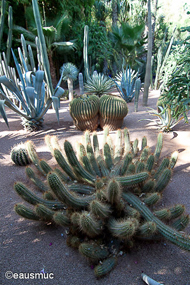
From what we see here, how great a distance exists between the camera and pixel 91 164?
2.84 meters

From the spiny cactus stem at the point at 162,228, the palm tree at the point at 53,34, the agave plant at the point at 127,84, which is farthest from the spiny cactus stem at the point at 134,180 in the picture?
the palm tree at the point at 53,34

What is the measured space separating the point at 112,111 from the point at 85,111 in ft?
2.26

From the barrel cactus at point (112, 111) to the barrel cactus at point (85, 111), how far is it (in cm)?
19

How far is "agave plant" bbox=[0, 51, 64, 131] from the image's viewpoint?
4.87 meters

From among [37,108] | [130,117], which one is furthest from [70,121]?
[130,117]

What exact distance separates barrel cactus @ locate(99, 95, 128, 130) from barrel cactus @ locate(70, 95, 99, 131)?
0.19 m

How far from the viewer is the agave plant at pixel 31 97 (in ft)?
16.0

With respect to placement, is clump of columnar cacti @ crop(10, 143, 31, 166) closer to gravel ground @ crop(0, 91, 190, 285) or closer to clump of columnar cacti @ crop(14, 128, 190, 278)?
gravel ground @ crop(0, 91, 190, 285)

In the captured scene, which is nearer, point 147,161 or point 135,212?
point 135,212

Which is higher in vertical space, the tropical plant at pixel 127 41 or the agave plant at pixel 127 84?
the tropical plant at pixel 127 41

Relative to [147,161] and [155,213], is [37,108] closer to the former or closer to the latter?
[147,161]

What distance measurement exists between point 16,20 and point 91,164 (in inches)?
575

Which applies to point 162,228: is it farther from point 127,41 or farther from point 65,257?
point 127,41

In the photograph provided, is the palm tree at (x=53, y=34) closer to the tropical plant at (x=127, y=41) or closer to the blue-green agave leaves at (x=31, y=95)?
the tropical plant at (x=127, y=41)
